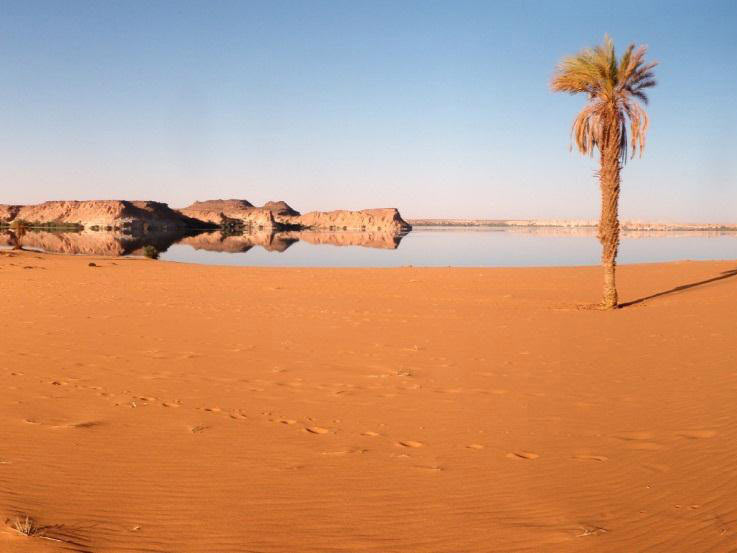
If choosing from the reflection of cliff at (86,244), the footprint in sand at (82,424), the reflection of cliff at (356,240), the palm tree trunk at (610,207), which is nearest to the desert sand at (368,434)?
the footprint in sand at (82,424)

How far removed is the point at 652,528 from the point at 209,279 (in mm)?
24813

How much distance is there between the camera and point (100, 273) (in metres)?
28.6

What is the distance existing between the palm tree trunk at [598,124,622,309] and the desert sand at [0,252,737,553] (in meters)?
2.04

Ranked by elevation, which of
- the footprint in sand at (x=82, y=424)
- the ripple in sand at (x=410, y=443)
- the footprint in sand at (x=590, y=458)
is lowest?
the ripple in sand at (x=410, y=443)

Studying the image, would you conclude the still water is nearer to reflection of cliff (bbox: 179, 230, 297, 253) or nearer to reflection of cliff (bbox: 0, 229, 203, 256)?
reflection of cliff (bbox: 0, 229, 203, 256)

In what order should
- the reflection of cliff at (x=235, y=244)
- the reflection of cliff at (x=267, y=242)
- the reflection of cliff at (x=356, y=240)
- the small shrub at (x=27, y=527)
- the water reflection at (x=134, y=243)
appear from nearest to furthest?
the small shrub at (x=27, y=527), the water reflection at (x=134, y=243), the reflection of cliff at (x=235, y=244), the reflection of cliff at (x=267, y=242), the reflection of cliff at (x=356, y=240)

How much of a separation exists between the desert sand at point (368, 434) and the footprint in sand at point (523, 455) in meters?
0.03

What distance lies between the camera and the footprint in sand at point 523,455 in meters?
5.75

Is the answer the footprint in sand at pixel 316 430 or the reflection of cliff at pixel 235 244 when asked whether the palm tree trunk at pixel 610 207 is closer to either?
the footprint in sand at pixel 316 430

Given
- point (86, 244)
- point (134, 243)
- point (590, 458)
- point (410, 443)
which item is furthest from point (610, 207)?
point (134, 243)

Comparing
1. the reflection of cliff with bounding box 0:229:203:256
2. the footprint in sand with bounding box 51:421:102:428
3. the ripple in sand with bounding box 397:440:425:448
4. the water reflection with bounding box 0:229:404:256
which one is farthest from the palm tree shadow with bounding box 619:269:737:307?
the reflection of cliff with bounding box 0:229:203:256

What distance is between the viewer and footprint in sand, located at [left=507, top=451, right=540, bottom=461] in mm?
5750

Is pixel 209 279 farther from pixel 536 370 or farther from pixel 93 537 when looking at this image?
pixel 93 537

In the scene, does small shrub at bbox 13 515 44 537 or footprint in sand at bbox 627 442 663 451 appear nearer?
small shrub at bbox 13 515 44 537
